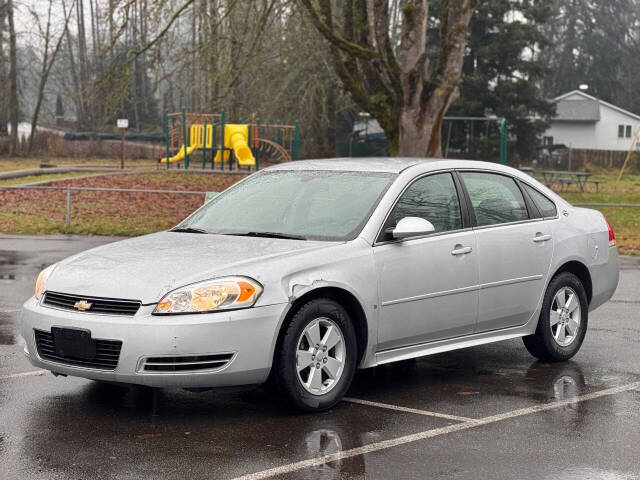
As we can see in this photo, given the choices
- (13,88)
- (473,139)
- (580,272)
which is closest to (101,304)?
(580,272)

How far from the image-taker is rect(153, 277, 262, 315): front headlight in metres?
6.45

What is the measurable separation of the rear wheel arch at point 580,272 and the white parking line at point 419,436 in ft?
3.99

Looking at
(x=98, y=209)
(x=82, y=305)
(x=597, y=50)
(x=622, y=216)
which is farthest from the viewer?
(x=597, y=50)

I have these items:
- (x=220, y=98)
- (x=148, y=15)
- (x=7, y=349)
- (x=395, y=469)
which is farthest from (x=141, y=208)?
(x=395, y=469)

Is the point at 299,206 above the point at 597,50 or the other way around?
the other way around

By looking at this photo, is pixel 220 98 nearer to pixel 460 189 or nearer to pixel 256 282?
pixel 460 189

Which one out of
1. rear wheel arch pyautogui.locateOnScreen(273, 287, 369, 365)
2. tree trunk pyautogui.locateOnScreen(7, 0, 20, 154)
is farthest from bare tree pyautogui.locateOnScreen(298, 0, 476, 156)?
tree trunk pyautogui.locateOnScreen(7, 0, 20, 154)

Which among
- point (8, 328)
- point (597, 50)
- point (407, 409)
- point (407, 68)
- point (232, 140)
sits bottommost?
point (8, 328)

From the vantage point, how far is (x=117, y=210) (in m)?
24.8

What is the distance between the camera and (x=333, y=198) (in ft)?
25.6

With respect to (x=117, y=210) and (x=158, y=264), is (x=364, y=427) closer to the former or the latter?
(x=158, y=264)

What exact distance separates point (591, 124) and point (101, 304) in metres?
78.2

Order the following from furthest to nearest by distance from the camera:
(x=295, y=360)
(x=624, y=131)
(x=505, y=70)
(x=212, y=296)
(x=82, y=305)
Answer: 1. (x=624, y=131)
2. (x=505, y=70)
3. (x=295, y=360)
4. (x=82, y=305)
5. (x=212, y=296)

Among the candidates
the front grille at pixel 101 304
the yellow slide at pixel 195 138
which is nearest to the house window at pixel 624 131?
the yellow slide at pixel 195 138
